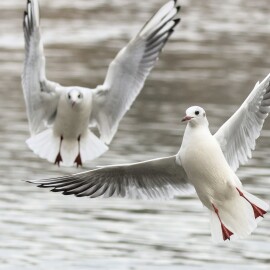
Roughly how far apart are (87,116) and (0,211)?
322 cm

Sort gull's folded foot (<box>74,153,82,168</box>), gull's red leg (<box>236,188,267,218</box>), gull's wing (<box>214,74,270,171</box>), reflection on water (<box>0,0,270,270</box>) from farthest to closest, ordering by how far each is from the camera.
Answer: reflection on water (<box>0,0,270,270</box>)
gull's folded foot (<box>74,153,82,168</box>)
gull's wing (<box>214,74,270,171</box>)
gull's red leg (<box>236,188,267,218</box>)

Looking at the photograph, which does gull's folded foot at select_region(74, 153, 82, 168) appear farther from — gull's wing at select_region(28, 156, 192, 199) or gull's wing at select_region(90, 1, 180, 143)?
gull's wing at select_region(28, 156, 192, 199)

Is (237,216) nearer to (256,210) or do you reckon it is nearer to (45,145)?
(256,210)

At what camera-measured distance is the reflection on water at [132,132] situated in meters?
12.8

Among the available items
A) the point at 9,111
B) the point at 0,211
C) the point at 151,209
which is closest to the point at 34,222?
the point at 0,211

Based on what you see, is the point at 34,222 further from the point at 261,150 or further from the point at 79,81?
the point at 79,81

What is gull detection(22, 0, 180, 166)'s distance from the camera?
37.1 feet

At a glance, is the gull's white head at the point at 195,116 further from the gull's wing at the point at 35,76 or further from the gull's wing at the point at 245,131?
the gull's wing at the point at 35,76

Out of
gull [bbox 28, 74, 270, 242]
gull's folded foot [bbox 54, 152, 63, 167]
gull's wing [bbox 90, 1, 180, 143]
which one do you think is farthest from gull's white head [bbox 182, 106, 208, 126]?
gull's wing [bbox 90, 1, 180, 143]

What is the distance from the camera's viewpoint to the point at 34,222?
13.9 meters

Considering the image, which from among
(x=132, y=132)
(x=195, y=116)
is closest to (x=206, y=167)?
(x=195, y=116)

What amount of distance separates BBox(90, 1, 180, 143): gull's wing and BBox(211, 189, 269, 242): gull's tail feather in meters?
2.42

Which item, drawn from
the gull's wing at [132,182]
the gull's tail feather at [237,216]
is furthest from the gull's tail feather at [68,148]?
the gull's tail feather at [237,216]

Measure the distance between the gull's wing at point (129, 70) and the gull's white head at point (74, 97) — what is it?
0.41 m
